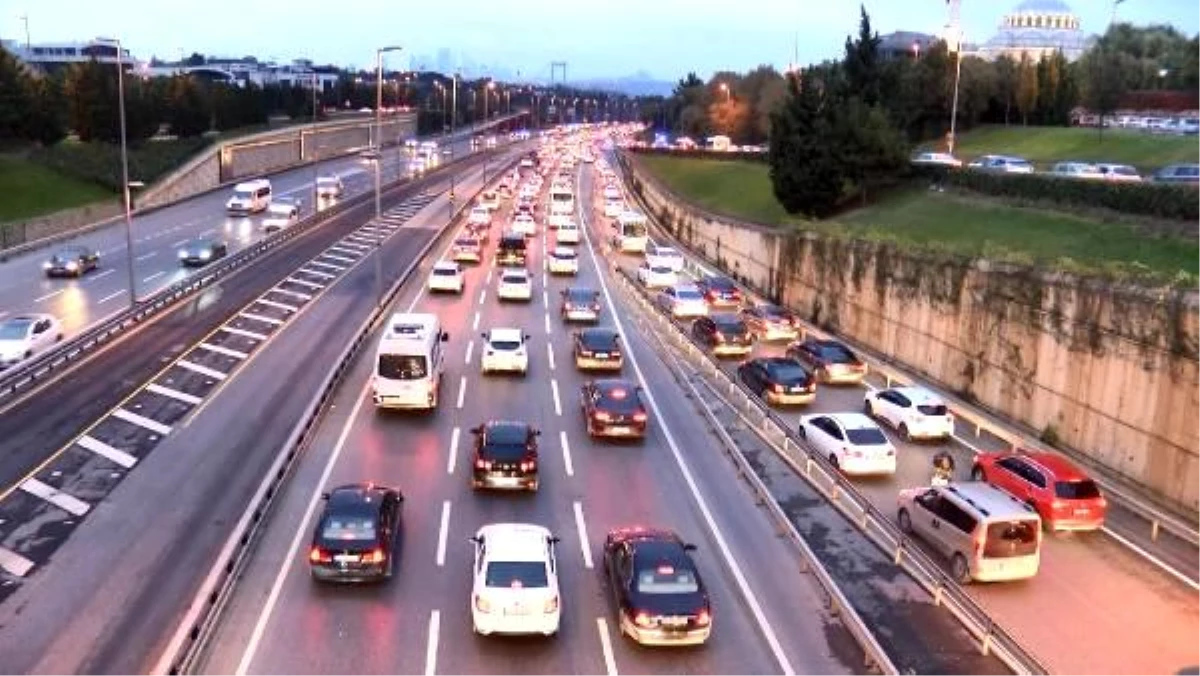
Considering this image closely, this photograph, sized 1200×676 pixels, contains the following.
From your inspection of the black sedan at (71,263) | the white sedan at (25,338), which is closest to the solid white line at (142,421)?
the white sedan at (25,338)

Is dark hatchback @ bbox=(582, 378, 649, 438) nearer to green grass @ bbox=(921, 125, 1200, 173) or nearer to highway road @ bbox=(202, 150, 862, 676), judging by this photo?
highway road @ bbox=(202, 150, 862, 676)

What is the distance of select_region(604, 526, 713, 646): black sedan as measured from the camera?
19359 millimetres

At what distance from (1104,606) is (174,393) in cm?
2701

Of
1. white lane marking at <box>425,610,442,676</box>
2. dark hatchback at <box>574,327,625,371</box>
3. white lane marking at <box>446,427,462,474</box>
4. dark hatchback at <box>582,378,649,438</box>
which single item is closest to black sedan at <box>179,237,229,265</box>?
dark hatchback at <box>574,327,625,371</box>

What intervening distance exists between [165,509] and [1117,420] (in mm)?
24237

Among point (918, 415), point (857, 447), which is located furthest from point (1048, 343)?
point (857, 447)

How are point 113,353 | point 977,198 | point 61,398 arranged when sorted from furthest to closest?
1. point 977,198
2. point 113,353
3. point 61,398

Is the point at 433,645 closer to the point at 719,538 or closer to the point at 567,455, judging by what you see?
the point at 719,538

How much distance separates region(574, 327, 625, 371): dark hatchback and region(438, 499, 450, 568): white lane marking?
1383 centimetres

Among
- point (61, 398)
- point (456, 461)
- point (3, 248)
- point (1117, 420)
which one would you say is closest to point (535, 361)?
point (456, 461)

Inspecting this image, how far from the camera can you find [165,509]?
2583 centimetres

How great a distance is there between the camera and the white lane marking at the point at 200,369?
125 feet

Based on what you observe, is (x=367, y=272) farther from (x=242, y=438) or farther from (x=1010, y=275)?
(x=1010, y=275)

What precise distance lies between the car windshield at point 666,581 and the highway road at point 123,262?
32.2 metres
